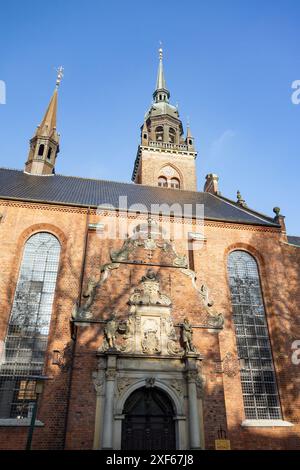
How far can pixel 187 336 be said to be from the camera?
35.5 ft

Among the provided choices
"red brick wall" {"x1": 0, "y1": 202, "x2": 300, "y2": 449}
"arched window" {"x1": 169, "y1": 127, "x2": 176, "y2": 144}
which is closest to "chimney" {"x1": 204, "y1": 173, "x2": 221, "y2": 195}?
"red brick wall" {"x1": 0, "y1": 202, "x2": 300, "y2": 449}

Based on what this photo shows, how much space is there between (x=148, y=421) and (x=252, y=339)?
5.91 meters

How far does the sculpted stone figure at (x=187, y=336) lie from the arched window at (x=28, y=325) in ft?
16.8

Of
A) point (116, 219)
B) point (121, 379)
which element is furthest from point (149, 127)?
point (121, 379)

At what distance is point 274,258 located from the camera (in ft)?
52.4

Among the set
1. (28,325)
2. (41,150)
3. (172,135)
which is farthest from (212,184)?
(28,325)

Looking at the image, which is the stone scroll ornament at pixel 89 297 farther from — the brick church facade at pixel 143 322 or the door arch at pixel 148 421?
the door arch at pixel 148 421

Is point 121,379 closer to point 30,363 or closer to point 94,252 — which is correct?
point 30,363

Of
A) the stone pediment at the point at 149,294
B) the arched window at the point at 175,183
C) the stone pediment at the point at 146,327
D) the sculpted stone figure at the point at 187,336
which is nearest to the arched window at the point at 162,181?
the arched window at the point at 175,183

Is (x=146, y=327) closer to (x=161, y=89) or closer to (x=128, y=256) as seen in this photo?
(x=128, y=256)

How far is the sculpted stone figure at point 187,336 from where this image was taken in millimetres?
10652

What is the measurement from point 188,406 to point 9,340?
6.78 meters

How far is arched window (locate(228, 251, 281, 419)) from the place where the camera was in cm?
1281

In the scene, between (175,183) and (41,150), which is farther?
(175,183)
